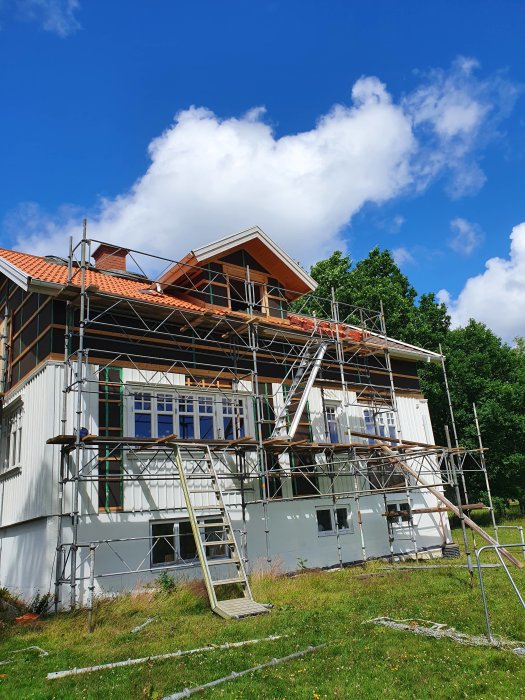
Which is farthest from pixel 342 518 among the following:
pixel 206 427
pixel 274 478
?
pixel 206 427

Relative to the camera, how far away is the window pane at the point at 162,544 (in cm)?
1344

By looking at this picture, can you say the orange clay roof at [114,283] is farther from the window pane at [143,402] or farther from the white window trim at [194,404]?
the window pane at [143,402]

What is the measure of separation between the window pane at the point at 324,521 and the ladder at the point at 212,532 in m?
3.43

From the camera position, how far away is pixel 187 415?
15.2 metres

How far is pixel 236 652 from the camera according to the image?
7.67m

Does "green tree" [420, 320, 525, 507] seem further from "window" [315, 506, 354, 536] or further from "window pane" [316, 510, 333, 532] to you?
"window pane" [316, 510, 333, 532]

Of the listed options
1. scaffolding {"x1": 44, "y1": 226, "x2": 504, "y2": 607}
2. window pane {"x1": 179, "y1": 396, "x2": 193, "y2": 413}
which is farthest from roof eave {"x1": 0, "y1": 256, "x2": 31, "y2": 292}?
window pane {"x1": 179, "y1": 396, "x2": 193, "y2": 413}

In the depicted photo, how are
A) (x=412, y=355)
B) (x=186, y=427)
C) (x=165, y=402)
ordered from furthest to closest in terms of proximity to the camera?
(x=412, y=355) < (x=186, y=427) < (x=165, y=402)

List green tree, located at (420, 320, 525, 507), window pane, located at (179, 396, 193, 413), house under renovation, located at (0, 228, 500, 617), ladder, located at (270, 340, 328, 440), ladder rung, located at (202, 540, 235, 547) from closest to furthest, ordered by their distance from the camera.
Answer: ladder rung, located at (202, 540, 235, 547)
house under renovation, located at (0, 228, 500, 617)
window pane, located at (179, 396, 193, 413)
ladder, located at (270, 340, 328, 440)
green tree, located at (420, 320, 525, 507)

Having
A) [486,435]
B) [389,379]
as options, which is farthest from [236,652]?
[486,435]

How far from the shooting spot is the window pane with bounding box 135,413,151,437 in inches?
560

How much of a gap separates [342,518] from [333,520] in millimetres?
1029

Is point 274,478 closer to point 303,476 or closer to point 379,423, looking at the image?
point 303,476

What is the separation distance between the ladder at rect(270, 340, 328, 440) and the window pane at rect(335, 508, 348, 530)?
337 cm
